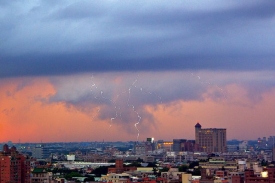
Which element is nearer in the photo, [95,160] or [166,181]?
[166,181]

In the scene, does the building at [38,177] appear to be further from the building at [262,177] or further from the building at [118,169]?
the building at [118,169]

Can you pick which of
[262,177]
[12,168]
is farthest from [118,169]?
[12,168]

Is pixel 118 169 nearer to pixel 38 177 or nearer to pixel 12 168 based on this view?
pixel 38 177

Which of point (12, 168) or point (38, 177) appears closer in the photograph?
point (12, 168)

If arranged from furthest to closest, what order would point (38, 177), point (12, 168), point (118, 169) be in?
point (118, 169) → point (38, 177) → point (12, 168)

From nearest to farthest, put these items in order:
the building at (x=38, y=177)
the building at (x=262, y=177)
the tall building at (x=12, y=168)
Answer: the tall building at (x=12, y=168), the building at (x=262, y=177), the building at (x=38, y=177)

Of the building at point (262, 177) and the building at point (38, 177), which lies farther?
the building at point (38, 177)

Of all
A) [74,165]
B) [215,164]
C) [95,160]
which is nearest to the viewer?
[215,164]

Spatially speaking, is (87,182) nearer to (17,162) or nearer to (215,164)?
(17,162)

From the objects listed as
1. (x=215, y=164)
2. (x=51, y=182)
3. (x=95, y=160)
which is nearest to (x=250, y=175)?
(x=51, y=182)

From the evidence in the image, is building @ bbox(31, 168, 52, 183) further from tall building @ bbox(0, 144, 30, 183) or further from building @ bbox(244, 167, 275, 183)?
building @ bbox(244, 167, 275, 183)

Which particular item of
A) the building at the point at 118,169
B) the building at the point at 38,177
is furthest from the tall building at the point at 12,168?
the building at the point at 118,169
